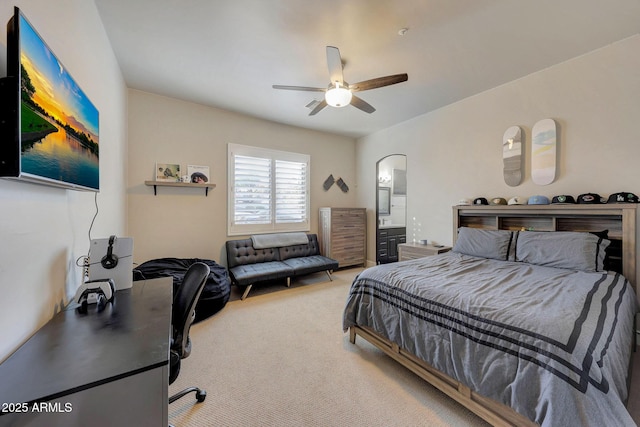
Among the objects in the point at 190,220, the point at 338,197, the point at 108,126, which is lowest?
the point at 190,220

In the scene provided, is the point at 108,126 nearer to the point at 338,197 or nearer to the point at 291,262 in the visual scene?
the point at 291,262

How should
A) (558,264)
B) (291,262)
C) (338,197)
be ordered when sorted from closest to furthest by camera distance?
(558,264), (291,262), (338,197)

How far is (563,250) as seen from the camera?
2.39 meters

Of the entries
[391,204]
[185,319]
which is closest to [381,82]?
[185,319]

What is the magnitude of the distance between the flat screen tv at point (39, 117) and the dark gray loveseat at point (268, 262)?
2.29 metres

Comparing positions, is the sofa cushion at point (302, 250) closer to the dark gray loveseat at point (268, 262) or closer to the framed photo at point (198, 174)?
the dark gray loveseat at point (268, 262)

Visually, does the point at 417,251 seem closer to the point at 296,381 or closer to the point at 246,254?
the point at 296,381

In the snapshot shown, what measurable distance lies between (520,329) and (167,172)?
168 inches

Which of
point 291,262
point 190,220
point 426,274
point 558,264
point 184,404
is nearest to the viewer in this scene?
point 184,404

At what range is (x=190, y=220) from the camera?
3.80 m

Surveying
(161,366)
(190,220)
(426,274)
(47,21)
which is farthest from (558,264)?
(190,220)

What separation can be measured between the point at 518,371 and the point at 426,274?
97 cm

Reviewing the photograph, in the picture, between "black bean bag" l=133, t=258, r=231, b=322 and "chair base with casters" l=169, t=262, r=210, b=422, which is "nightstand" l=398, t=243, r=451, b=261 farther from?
"chair base with casters" l=169, t=262, r=210, b=422

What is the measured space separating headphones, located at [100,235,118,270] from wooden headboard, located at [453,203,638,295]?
3983mm
